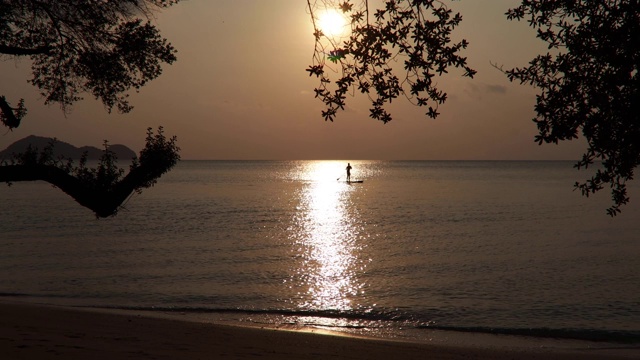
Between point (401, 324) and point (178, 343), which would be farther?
point (401, 324)

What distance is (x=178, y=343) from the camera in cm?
1205

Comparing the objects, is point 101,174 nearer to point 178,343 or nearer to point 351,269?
point 178,343

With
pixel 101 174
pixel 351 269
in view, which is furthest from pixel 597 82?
pixel 351 269

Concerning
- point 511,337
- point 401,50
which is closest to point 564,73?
point 401,50

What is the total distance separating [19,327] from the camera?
12359 mm

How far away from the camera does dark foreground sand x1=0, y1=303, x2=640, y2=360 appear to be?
10.5m

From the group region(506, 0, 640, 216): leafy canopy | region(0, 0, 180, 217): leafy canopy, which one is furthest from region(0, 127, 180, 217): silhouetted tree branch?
region(506, 0, 640, 216): leafy canopy

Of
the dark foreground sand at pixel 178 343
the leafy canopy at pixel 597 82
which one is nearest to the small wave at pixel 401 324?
the dark foreground sand at pixel 178 343

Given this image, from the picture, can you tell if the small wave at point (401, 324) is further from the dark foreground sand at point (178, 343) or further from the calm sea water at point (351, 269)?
the dark foreground sand at point (178, 343)

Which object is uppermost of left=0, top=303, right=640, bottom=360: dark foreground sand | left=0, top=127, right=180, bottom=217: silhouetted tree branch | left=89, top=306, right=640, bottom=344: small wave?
left=0, top=127, right=180, bottom=217: silhouetted tree branch

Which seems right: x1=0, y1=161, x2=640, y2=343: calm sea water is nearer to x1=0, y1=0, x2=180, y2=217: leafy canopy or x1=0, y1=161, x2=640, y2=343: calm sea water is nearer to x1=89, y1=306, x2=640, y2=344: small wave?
x1=89, y1=306, x2=640, y2=344: small wave

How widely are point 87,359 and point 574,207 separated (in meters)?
63.7

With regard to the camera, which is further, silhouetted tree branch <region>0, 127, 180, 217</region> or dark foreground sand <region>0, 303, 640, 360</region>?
dark foreground sand <region>0, 303, 640, 360</region>

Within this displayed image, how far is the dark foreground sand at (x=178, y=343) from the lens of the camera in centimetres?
1053
